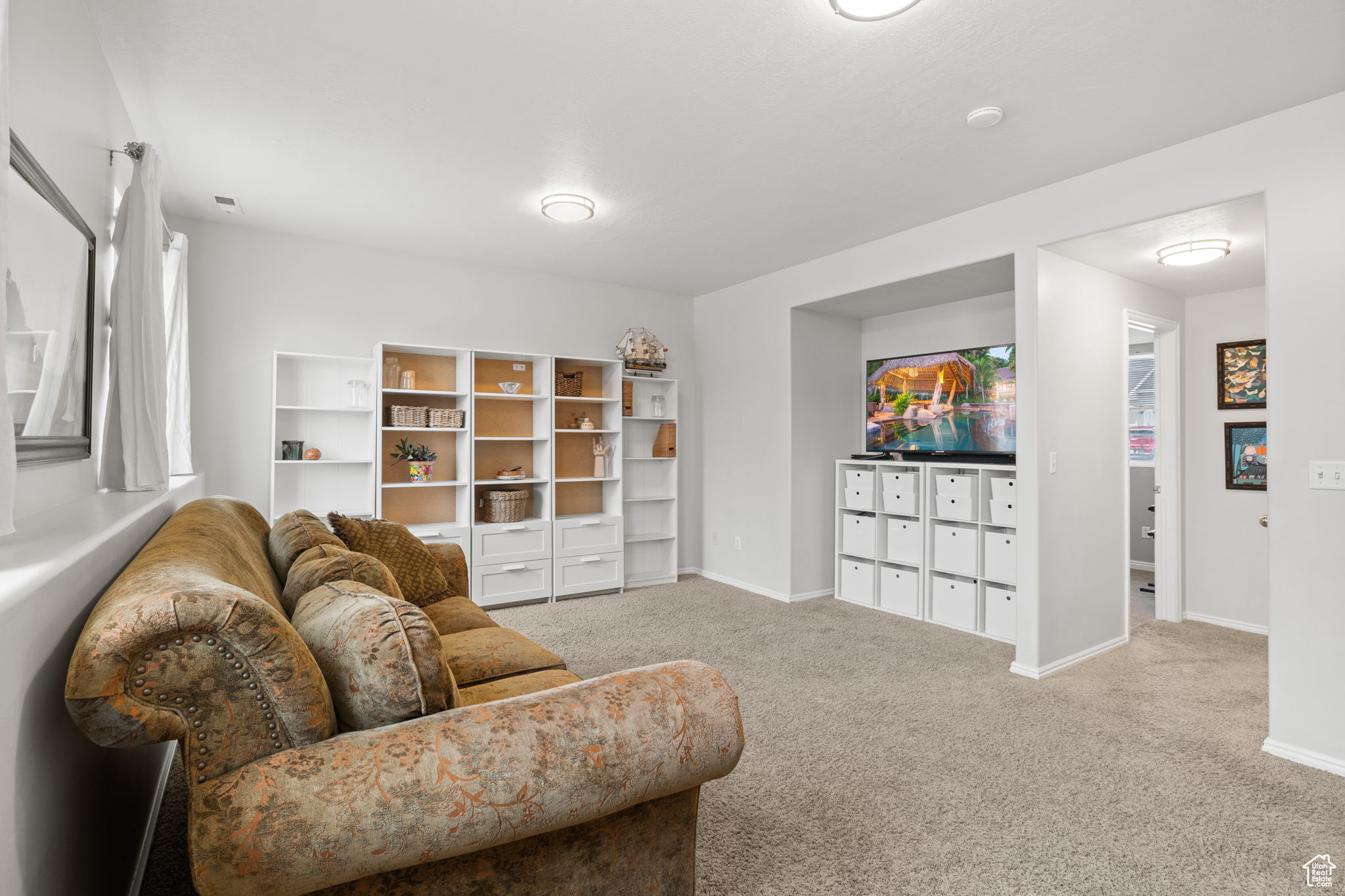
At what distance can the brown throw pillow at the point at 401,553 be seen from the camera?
2910mm

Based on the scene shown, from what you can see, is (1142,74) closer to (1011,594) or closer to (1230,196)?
(1230,196)

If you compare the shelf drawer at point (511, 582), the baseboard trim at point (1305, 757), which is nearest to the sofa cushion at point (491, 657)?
the shelf drawer at point (511, 582)

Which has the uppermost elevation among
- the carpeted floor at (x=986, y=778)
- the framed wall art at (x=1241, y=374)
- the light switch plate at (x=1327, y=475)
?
the framed wall art at (x=1241, y=374)

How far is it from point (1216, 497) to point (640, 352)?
4222mm

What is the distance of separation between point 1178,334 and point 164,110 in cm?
586

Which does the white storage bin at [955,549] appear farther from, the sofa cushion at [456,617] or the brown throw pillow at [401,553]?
the brown throw pillow at [401,553]

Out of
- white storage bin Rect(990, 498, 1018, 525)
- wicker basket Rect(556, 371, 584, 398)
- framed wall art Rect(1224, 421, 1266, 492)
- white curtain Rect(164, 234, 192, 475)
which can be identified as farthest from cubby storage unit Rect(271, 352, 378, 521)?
framed wall art Rect(1224, 421, 1266, 492)

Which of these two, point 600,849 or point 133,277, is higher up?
point 133,277

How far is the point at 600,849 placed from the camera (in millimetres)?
1352

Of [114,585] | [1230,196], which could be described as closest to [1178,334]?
[1230,196]

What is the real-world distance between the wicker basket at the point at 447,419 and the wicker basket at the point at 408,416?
0.18ft

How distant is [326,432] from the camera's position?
14.8 feet

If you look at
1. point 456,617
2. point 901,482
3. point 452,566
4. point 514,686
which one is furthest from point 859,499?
point 514,686

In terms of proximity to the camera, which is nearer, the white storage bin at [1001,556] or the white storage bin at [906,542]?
the white storage bin at [1001,556]
